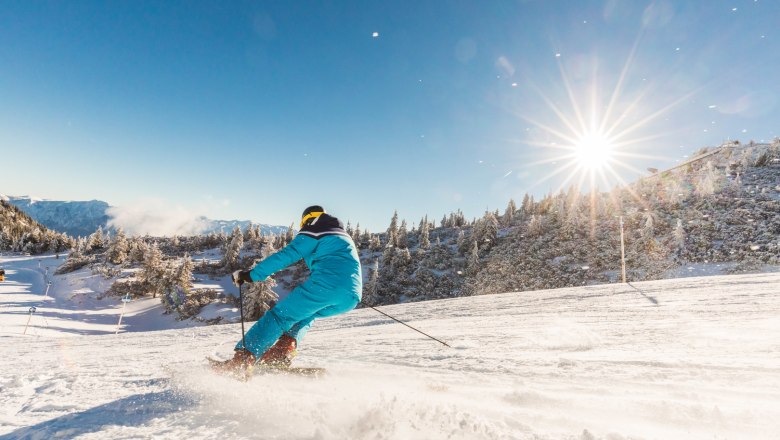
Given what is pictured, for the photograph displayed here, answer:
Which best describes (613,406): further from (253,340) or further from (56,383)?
(56,383)

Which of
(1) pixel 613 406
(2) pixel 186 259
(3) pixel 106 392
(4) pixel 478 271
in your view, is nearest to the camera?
(1) pixel 613 406

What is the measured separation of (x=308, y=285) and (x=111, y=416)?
5.94 feet

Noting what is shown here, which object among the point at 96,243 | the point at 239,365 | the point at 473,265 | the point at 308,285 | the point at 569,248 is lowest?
the point at 239,365

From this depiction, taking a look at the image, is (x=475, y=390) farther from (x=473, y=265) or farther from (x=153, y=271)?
(x=153, y=271)

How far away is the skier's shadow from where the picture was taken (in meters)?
2.14

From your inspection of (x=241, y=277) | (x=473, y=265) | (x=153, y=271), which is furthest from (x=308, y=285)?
(x=153, y=271)

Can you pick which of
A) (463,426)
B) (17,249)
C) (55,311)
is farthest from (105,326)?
(17,249)

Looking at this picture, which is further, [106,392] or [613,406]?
[106,392]

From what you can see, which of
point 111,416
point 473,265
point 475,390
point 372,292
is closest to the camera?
point 111,416

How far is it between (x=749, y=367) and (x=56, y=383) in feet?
20.4

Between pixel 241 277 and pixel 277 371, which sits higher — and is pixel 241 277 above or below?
above

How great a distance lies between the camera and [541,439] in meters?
1.93

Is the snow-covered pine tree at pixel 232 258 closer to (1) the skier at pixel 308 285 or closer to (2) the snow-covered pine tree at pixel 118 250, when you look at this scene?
(2) the snow-covered pine tree at pixel 118 250

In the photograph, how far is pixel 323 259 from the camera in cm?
375
